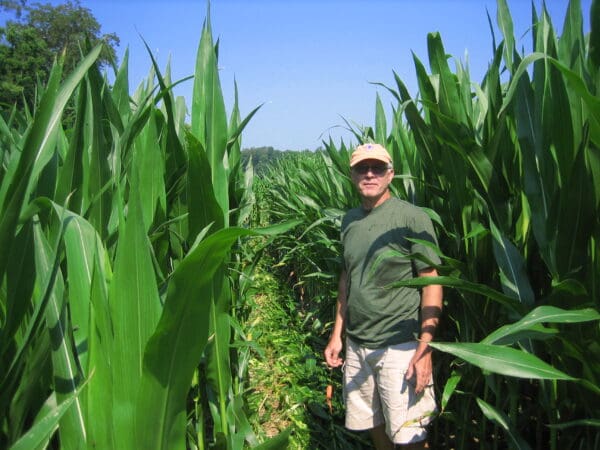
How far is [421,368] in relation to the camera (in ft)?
5.68

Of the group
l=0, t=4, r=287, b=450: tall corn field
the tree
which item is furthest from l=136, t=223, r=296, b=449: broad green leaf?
the tree

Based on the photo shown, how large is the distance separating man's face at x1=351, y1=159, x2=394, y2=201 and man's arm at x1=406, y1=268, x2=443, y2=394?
494mm

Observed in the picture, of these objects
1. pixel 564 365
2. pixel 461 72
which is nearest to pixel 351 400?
pixel 564 365

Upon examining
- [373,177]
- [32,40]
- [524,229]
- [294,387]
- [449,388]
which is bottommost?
[294,387]

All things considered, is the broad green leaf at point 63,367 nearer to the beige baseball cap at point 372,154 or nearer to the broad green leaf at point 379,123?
the beige baseball cap at point 372,154

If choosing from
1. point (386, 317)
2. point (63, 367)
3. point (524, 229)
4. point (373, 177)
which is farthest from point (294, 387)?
point (63, 367)

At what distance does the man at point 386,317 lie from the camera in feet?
5.75

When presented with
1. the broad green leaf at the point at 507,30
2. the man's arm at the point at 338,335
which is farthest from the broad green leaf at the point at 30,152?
the man's arm at the point at 338,335

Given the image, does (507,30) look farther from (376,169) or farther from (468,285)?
(468,285)

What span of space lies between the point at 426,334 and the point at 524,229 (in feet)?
1.88

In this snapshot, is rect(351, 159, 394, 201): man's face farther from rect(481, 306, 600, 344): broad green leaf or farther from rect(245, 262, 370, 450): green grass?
rect(481, 306, 600, 344): broad green leaf

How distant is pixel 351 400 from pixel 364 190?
1.01 m

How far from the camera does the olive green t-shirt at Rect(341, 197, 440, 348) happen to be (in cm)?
182

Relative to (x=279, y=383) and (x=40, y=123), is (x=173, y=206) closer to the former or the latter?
(x=40, y=123)
